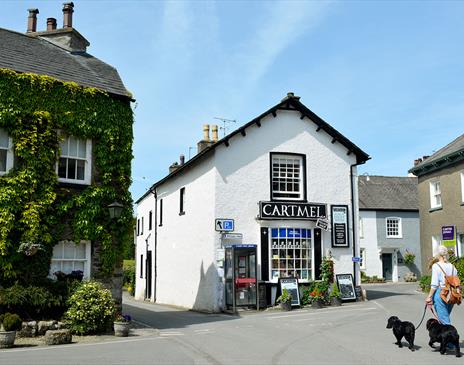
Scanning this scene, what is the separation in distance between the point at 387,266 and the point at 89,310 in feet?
109

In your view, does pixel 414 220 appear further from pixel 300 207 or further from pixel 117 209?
pixel 117 209

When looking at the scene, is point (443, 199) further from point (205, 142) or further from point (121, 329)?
point (121, 329)

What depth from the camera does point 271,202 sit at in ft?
70.9

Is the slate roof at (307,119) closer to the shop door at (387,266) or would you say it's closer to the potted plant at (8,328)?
the potted plant at (8,328)

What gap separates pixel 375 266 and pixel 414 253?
354 centimetres

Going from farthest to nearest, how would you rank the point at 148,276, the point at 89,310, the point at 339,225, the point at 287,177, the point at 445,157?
the point at 148,276 → the point at 445,157 → the point at 339,225 → the point at 287,177 → the point at 89,310

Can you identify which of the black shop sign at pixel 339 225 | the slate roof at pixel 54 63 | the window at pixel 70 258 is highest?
the slate roof at pixel 54 63

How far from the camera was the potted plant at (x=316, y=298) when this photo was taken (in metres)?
20.5

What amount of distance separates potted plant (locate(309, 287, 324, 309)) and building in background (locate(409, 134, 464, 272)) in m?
8.30

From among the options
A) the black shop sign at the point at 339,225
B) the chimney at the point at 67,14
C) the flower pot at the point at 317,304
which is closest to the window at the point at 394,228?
the black shop sign at the point at 339,225

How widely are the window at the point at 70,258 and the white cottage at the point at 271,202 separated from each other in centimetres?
580

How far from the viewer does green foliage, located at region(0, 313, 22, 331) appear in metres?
12.5

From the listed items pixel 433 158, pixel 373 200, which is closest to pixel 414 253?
pixel 373 200

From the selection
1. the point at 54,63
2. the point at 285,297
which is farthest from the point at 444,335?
the point at 54,63
